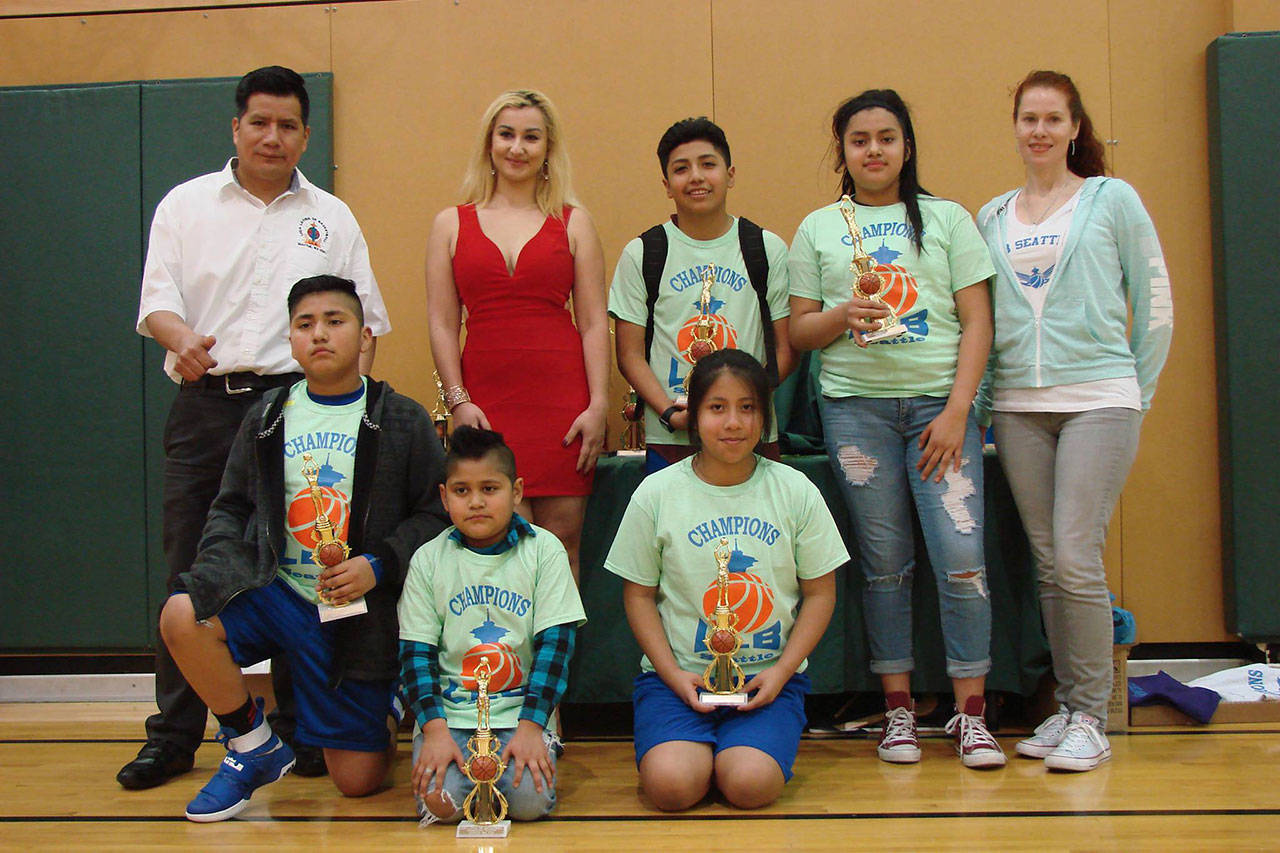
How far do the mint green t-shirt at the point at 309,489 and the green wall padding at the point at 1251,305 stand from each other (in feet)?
10.4

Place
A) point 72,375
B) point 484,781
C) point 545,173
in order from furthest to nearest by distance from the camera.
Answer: point 72,375
point 545,173
point 484,781

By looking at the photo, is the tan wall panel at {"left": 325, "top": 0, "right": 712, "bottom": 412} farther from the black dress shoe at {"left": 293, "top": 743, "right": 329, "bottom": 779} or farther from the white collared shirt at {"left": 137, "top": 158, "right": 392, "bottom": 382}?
the black dress shoe at {"left": 293, "top": 743, "right": 329, "bottom": 779}

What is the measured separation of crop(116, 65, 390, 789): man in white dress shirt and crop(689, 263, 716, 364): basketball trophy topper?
0.93m

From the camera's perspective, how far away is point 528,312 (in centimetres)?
295

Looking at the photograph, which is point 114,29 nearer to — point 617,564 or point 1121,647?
point 617,564

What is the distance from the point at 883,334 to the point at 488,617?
1270 millimetres

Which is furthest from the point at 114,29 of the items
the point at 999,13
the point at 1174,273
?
the point at 1174,273

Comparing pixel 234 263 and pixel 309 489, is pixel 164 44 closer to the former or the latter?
pixel 234 263

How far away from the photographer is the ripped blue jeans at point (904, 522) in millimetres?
2822

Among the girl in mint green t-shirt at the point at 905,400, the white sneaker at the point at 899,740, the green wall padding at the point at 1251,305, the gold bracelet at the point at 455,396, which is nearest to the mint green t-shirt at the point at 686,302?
the girl in mint green t-shirt at the point at 905,400

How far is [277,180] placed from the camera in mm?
3041

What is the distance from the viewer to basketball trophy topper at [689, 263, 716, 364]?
2.87 m

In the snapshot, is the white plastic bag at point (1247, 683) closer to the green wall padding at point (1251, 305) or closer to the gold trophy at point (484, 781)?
the green wall padding at point (1251, 305)

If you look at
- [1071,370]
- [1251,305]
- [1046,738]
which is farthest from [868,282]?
[1251,305]
